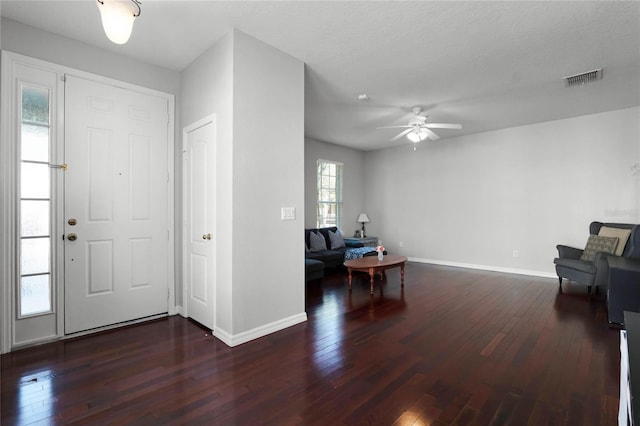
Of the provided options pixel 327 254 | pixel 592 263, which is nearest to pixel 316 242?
pixel 327 254

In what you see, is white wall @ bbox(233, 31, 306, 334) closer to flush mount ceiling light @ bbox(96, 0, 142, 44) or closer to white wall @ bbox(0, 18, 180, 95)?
flush mount ceiling light @ bbox(96, 0, 142, 44)

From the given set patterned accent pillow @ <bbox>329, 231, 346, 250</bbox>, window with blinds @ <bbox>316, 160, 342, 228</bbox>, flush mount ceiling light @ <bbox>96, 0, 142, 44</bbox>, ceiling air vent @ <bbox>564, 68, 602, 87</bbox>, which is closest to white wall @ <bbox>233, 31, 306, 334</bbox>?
flush mount ceiling light @ <bbox>96, 0, 142, 44</bbox>

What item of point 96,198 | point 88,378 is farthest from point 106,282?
point 88,378

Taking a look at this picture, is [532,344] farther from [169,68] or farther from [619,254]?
[169,68]

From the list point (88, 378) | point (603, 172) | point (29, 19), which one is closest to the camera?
point (88, 378)

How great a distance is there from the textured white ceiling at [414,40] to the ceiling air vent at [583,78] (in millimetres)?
95

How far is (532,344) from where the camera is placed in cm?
275

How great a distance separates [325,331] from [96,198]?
2.65m

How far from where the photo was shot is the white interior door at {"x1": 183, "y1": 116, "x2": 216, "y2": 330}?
305 centimetres

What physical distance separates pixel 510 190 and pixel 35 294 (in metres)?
7.17

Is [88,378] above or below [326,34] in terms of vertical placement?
below

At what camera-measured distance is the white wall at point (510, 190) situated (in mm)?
4945

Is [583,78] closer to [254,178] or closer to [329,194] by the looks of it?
[254,178]

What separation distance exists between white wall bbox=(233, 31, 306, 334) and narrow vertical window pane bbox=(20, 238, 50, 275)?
1.75 m
